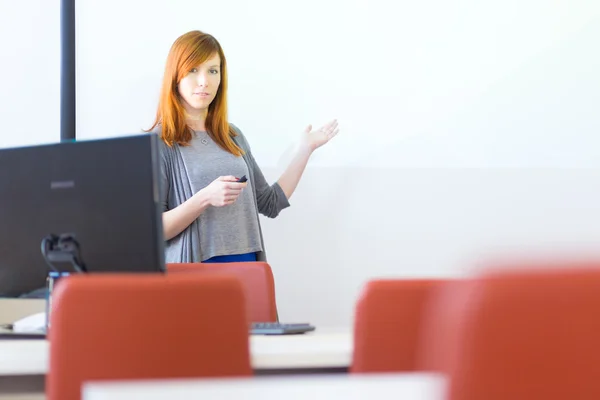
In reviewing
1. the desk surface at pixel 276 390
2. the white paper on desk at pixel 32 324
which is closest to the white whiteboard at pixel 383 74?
the white paper on desk at pixel 32 324

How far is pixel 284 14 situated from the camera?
361 cm

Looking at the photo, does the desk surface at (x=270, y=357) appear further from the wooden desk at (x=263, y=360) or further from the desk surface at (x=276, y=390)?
the desk surface at (x=276, y=390)

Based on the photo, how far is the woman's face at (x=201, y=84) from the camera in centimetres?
303

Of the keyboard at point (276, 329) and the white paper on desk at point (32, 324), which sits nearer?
the keyboard at point (276, 329)

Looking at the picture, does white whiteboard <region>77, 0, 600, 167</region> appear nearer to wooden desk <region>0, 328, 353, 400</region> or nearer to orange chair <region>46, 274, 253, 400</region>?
wooden desk <region>0, 328, 353, 400</region>

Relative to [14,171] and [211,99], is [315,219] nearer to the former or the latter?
[211,99]

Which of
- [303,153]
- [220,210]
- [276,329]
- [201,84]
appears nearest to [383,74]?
[303,153]

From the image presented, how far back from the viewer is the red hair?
3.02 metres

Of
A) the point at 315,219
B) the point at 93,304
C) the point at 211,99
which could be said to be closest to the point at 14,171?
the point at 93,304

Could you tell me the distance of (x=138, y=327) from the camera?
3.47ft

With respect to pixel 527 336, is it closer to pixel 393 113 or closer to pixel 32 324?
pixel 32 324

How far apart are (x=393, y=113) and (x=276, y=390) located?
2948 millimetres

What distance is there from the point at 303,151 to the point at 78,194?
171cm

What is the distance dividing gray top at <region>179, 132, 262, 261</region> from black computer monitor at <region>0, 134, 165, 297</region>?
3.82 feet
